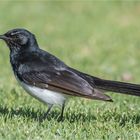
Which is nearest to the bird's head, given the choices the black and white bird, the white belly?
the black and white bird

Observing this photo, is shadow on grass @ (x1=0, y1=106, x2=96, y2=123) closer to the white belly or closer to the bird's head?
the white belly

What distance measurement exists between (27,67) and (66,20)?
11472mm

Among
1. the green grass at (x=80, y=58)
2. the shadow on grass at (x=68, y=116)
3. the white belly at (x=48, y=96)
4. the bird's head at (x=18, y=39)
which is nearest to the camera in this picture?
the green grass at (x=80, y=58)

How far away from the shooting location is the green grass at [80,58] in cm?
733

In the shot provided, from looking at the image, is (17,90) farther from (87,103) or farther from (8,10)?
(8,10)

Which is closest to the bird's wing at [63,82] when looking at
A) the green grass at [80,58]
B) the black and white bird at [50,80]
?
the black and white bird at [50,80]

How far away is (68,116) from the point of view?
27.3 feet

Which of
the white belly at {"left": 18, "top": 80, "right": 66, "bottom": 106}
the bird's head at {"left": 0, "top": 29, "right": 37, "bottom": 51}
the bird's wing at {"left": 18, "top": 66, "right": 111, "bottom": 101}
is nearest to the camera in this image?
the bird's wing at {"left": 18, "top": 66, "right": 111, "bottom": 101}

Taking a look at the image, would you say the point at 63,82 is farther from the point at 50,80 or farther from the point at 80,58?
the point at 80,58

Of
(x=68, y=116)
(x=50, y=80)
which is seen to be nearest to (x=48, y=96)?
(x=50, y=80)

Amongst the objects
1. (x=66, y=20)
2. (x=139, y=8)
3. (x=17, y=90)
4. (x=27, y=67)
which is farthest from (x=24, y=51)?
(x=139, y=8)

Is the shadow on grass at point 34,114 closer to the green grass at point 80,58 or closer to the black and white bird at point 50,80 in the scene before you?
the green grass at point 80,58

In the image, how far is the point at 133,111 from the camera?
888cm

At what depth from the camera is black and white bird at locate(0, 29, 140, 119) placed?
758cm
